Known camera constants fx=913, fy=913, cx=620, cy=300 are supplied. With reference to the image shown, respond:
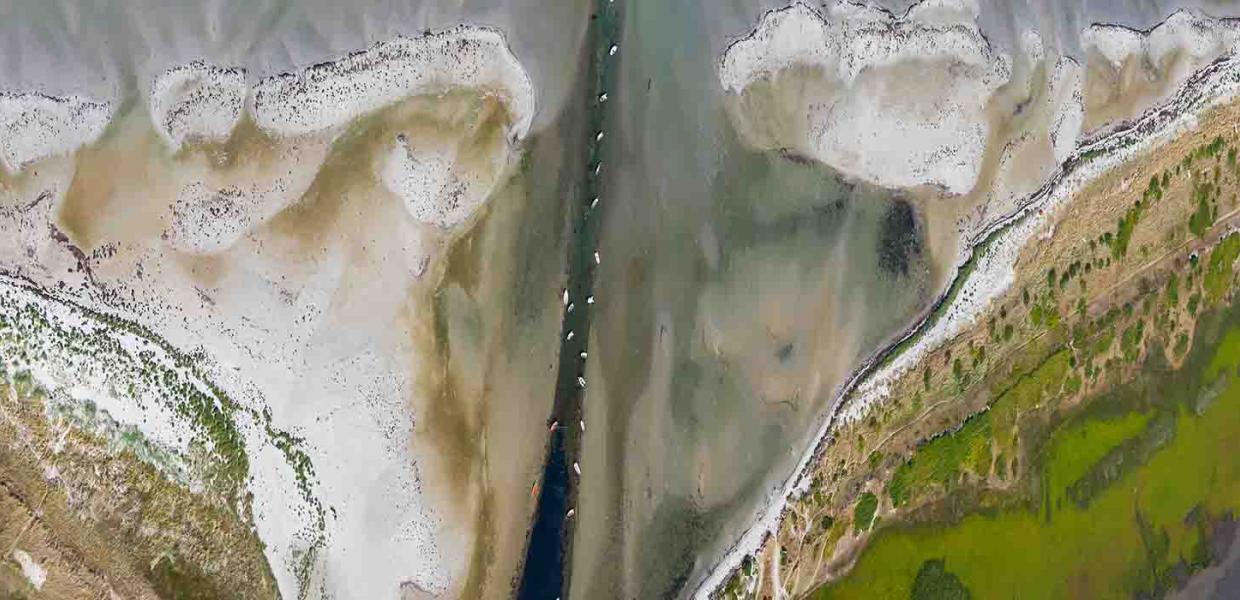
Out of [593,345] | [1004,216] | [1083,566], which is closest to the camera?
[593,345]

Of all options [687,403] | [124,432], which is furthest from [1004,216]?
[124,432]

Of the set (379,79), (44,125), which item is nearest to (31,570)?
(44,125)

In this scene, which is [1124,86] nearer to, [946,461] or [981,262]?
[981,262]

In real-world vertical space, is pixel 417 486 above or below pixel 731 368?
below

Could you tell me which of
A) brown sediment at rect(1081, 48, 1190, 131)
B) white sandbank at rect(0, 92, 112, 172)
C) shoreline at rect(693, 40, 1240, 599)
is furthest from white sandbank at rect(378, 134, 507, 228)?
brown sediment at rect(1081, 48, 1190, 131)

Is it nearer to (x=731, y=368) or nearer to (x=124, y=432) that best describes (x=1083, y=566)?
(x=731, y=368)

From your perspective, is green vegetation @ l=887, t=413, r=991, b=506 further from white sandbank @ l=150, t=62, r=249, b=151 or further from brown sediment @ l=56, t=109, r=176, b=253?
brown sediment @ l=56, t=109, r=176, b=253

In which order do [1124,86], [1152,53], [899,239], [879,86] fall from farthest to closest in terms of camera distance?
1. [1152,53]
2. [1124,86]
3. [899,239]
4. [879,86]
